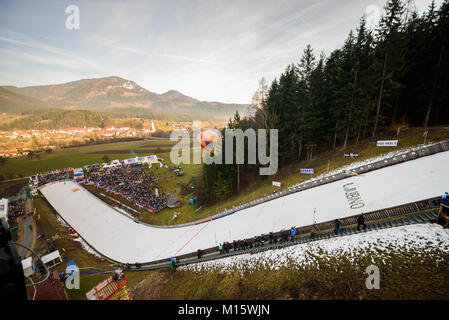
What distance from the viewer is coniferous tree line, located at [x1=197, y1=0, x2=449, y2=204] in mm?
20984

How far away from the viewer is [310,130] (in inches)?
1105

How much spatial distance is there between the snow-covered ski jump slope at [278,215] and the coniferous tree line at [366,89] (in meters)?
10.2

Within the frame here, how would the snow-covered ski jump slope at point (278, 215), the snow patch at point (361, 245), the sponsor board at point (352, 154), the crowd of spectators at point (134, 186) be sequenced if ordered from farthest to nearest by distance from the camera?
1. the crowd of spectators at point (134, 186)
2. the sponsor board at point (352, 154)
3. the snow-covered ski jump slope at point (278, 215)
4. the snow patch at point (361, 245)

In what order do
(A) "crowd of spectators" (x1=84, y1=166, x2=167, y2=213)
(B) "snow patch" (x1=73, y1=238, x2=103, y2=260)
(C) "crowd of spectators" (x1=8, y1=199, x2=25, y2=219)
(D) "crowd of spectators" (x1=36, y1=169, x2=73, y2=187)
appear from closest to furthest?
(B) "snow patch" (x1=73, y1=238, x2=103, y2=260) < (C) "crowd of spectators" (x1=8, y1=199, x2=25, y2=219) < (A) "crowd of spectators" (x1=84, y1=166, x2=167, y2=213) < (D) "crowd of spectators" (x1=36, y1=169, x2=73, y2=187)

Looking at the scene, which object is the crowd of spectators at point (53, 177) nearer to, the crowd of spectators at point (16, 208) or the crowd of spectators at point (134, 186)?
the crowd of spectators at point (134, 186)

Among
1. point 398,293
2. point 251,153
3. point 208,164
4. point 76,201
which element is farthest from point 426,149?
point 76,201

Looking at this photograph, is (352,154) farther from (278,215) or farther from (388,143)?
(278,215)

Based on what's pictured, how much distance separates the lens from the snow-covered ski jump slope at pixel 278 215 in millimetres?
13602

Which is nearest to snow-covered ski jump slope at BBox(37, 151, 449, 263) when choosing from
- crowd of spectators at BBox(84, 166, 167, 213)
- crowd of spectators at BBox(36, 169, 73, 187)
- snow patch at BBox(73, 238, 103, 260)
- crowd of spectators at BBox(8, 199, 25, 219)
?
snow patch at BBox(73, 238, 103, 260)

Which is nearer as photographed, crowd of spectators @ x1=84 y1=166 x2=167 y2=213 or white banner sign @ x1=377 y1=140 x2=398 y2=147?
white banner sign @ x1=377 y1=140 x2=398 y2=147

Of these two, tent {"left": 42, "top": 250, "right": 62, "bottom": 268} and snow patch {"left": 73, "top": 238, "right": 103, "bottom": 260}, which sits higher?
tent {"left": 42, "top": 250, "right": 62, "bottom": 268}

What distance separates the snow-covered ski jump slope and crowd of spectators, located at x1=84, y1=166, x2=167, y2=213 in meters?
5.38

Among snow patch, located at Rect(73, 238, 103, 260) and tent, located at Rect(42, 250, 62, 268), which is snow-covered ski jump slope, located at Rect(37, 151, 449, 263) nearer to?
snow patch, located at Rect(73, 238, 103, 260)

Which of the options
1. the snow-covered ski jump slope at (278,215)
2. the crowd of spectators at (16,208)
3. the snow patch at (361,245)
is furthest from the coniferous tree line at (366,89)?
the crowd of spectators at (16,208)
